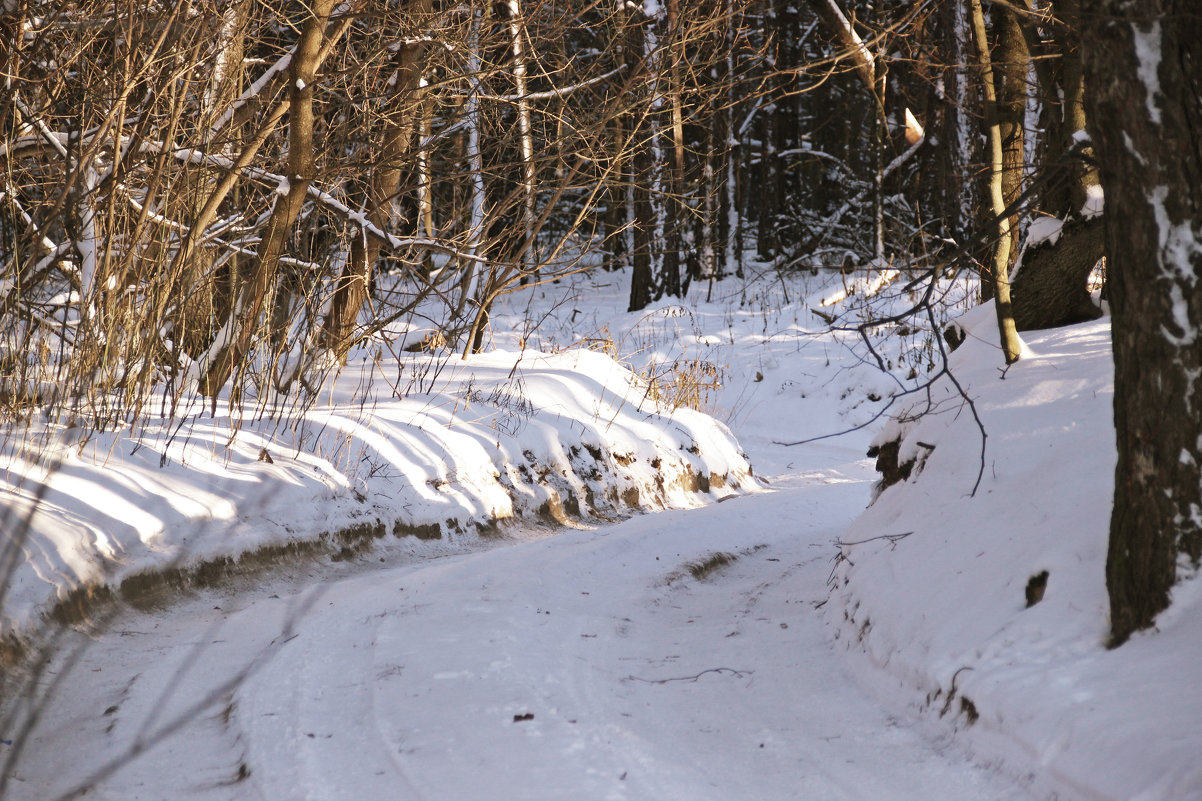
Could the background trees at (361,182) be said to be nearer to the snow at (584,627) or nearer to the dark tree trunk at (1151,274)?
the dark tree trunk at (1151,274)

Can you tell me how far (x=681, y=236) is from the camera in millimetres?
19297

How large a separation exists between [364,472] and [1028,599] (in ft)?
12.8

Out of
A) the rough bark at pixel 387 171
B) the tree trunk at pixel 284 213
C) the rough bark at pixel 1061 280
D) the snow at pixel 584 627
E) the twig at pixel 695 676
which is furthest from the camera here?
the rough bark at pixel 387 171

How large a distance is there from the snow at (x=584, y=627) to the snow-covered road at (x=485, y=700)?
0.04 feet

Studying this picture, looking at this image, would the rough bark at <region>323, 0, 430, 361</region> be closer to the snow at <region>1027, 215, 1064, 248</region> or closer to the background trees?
the background trees

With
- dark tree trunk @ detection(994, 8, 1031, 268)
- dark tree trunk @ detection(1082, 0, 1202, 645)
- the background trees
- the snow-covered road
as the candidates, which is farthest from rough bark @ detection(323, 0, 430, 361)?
dark tree trunk @ detection(1082, 0, 1202, 645)

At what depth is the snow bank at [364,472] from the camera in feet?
13.8

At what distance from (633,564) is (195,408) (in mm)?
3133

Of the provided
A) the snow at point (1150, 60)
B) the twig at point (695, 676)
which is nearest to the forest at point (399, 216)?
the snow at point (1150, 60)

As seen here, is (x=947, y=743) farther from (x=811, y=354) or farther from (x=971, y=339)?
(x=811, y=354)

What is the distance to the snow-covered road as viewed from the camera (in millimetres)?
2572

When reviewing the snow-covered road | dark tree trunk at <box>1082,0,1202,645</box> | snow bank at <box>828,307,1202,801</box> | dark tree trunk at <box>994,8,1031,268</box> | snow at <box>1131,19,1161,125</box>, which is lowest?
the snow-covered road

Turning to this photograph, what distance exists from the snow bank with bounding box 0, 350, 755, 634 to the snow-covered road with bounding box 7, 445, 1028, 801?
39 centimetres

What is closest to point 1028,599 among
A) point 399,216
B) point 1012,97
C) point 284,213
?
point 1012,97
